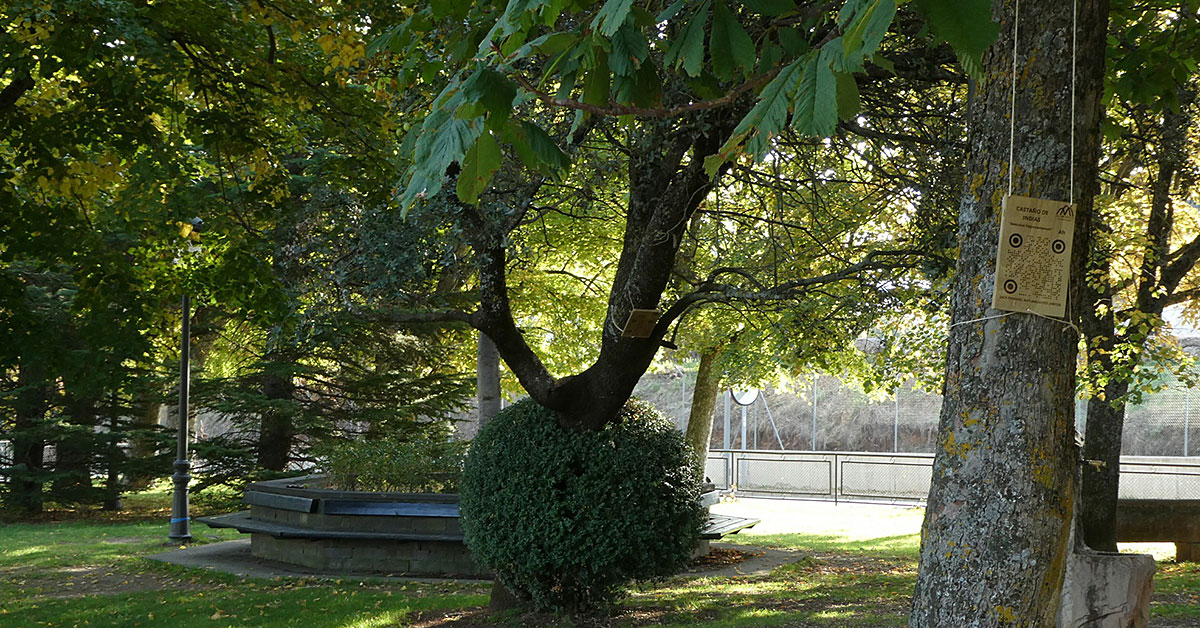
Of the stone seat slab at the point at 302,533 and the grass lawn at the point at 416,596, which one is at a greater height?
the stone seat slab at the point at 302,533

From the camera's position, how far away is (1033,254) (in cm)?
286

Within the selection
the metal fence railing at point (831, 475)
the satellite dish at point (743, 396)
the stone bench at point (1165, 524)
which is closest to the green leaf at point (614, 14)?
the stone bench at point (1165, 524)

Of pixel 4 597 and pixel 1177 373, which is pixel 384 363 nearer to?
pixel 4 597

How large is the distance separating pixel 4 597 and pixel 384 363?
10.5 meters

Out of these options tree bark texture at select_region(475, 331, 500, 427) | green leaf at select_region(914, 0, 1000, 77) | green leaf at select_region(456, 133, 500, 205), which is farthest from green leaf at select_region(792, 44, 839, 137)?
tree bark texture at select_region(475, 331, 500, 427)

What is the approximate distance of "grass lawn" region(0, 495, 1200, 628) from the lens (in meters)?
8.55

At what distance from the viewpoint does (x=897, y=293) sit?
28.3 feet

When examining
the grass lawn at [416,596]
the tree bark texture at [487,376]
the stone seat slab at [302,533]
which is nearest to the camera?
the grass lawn at [416,596]

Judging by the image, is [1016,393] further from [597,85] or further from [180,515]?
[180,515]

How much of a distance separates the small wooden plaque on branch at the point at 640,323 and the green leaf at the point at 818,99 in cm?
540

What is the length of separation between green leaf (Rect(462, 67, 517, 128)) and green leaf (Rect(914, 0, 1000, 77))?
3.44ft

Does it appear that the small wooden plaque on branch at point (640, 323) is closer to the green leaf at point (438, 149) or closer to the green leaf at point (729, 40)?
the green leaf at point (729, 40)

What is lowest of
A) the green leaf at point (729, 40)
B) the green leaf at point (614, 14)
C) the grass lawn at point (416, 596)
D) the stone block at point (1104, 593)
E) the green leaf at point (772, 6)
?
the grass lawn at point (416, 596)

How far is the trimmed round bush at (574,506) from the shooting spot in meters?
8.14
